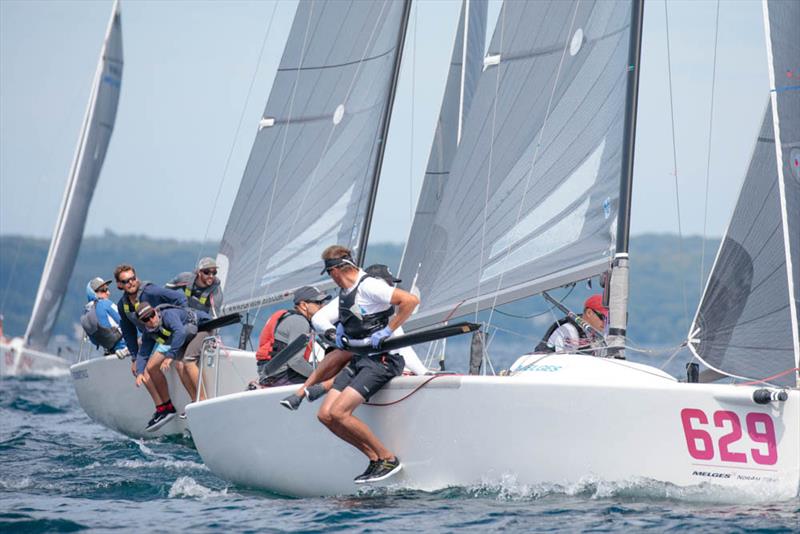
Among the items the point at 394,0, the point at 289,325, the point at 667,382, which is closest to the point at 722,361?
the point at 667,382

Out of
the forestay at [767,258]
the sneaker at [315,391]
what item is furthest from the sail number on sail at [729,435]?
the sneaker at [315,391]

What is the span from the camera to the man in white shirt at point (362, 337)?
275 inches

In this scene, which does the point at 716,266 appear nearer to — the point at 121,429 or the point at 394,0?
the point at 394,0

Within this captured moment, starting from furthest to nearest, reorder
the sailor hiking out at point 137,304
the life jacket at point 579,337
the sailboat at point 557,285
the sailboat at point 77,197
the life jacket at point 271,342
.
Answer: the sailboat at point 77,197
the sailor hiking out at point 137,304
the life jacket at point 271,342
the life jacket at point 579,337
the sailboat at point 557,285

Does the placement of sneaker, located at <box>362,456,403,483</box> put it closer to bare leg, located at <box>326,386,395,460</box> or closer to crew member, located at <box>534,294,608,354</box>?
bare leg, located at <box>326,386,395,460</box>

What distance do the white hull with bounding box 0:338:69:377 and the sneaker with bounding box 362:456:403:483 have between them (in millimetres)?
16845

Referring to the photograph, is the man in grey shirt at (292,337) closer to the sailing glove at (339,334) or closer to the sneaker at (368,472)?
the sailing glove at (339,334)

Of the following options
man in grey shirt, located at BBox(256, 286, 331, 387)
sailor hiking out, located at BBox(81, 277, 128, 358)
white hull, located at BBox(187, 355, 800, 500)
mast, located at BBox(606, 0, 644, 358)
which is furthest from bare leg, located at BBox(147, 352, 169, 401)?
mast, located at BBox(606, 0, 644, 358)

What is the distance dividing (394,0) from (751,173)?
18.9ft

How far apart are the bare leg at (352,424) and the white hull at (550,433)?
0.44ft

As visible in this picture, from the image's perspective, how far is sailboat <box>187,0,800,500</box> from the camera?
21.3 feet

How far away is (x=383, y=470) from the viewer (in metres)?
7.17

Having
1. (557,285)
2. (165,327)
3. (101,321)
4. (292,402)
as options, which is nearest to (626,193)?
(557,285)

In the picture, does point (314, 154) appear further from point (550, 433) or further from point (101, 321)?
point (550, 433)
